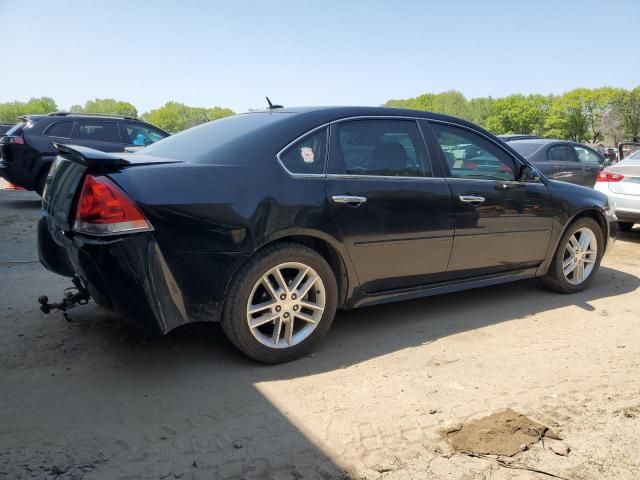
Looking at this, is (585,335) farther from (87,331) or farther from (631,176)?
(631,176)

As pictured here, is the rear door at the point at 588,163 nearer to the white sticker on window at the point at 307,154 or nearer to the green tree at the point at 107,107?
the white sticker on window at the point at 307,154

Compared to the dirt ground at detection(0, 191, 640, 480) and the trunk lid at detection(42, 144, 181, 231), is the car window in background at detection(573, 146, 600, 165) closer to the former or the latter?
the dirt ground at detection(0, 191, 640, 480)

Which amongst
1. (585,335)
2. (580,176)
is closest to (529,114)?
(580,176)

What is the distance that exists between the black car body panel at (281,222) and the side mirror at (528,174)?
0.03 m

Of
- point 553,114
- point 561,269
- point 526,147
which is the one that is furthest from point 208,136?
point 553,114

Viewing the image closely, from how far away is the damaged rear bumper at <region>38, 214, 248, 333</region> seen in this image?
288 centimetres

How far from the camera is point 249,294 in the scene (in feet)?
10.5

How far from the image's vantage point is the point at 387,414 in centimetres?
286

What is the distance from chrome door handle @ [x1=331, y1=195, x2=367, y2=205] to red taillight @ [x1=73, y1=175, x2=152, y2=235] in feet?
3.96

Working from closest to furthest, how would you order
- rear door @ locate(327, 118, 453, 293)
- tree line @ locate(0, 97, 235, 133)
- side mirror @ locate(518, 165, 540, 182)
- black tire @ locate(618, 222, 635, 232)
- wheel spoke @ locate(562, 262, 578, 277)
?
rear door @ locate(327, 118, 453, 293) → side mirror @ locate(518, 165, 540, 182) → wheel spoke @ locate(562, 262, 578, 277) → black tire @ locate(618, 222, 635, 232) → tree line @ locate(0, 97, 235, 133)

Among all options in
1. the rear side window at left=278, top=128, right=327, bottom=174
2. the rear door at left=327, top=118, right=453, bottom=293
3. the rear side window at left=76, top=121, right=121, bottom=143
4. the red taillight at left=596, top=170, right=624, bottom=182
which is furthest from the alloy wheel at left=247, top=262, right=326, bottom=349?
the rear side window at left=76, top=121, right=121, bottom=143

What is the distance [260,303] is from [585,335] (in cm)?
253

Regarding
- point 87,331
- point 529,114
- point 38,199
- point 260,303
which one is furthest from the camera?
point 529,114

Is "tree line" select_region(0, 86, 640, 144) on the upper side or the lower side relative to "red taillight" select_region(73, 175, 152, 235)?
upper
